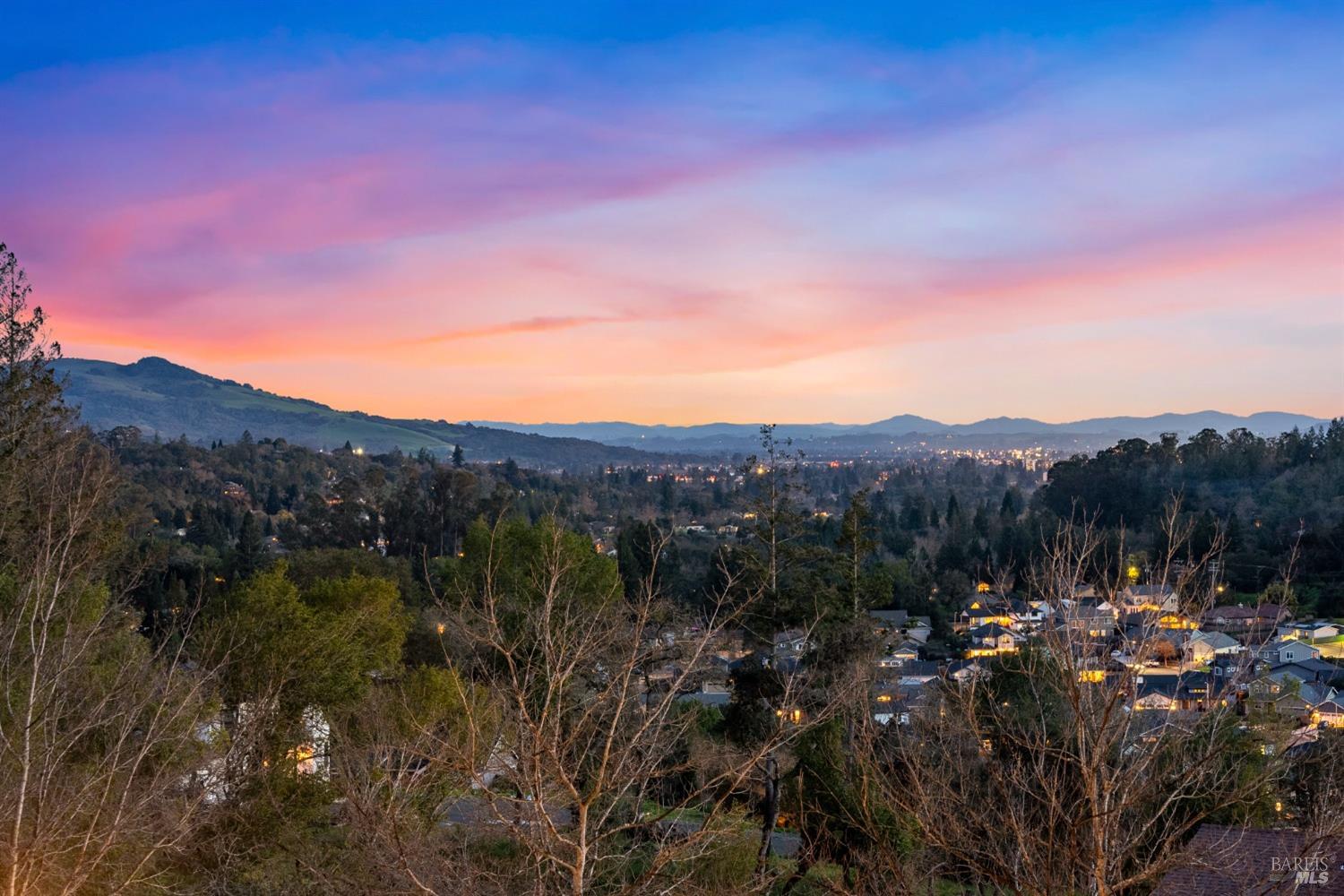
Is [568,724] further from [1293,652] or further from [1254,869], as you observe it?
[1293,652]

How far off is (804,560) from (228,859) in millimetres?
10616

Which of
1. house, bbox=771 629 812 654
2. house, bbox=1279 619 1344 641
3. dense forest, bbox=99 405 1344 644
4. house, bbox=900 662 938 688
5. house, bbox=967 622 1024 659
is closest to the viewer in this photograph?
house, bbox=771 629 812 654

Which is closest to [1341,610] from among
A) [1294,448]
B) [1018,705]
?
[1294,448]

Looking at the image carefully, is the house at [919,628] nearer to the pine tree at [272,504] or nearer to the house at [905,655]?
the house at [905,655]

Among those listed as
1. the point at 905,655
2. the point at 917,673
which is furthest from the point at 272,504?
the point at 917,673

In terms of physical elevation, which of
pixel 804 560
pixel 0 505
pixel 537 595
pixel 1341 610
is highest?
pixel 0 505

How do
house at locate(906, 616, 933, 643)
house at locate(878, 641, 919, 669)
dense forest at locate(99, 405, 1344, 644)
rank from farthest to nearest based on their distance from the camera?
house at locate(906, 616, 933, 643) < dense forest at locate(99, 405, 1344, 644) < house at locate(878, 641, 919, 669)

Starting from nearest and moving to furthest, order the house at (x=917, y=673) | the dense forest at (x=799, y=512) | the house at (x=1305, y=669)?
the house at (x=917, y=673), the house at (x=1305, y=669), the dense forest at (x=799, y=512)

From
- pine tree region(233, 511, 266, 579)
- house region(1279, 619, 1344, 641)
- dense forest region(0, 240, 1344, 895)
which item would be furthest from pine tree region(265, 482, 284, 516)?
house region(1279, 619, 1344, 641)

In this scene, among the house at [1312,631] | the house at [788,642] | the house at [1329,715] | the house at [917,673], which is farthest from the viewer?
the house at [1312,631]

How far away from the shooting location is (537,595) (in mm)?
22078

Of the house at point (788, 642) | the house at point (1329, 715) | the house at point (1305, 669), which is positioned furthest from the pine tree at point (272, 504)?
the house at point (1329, 715)

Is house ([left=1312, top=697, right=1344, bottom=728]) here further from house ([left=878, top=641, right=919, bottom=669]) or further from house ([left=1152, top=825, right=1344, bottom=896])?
house ([left=878, top=641, right=919, bottom=669])

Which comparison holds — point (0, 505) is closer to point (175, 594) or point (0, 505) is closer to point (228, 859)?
point (228, 859)
